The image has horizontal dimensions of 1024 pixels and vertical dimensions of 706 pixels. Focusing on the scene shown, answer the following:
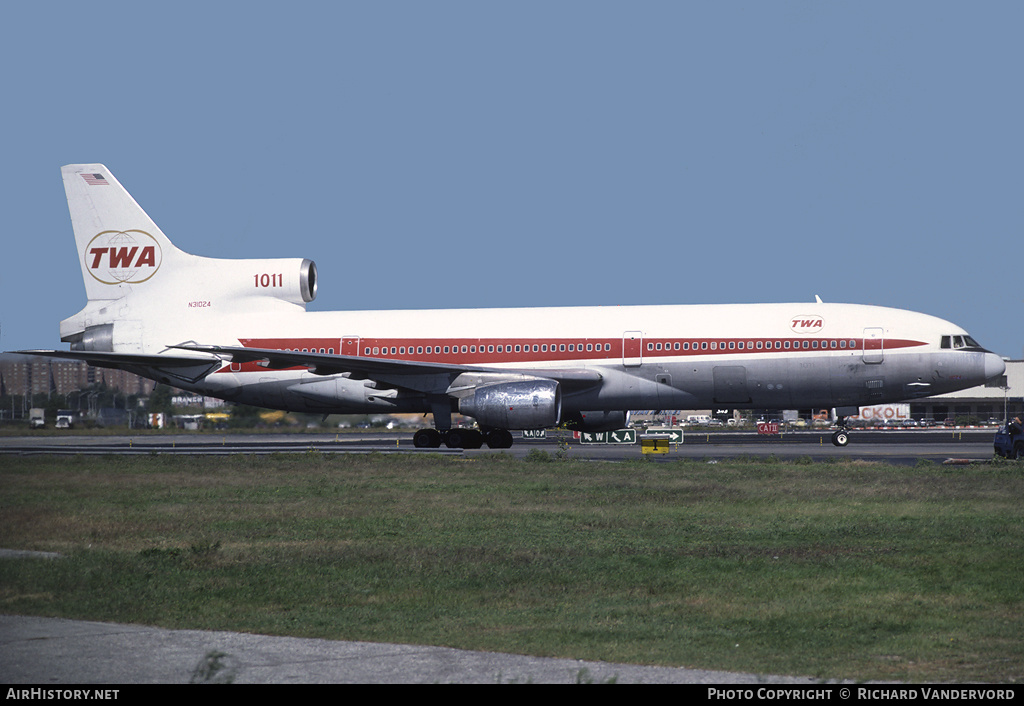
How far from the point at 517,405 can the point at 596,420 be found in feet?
18.6

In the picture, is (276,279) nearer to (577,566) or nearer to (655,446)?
(655,446)

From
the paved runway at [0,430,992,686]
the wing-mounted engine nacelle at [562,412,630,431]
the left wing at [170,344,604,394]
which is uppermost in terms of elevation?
the left wing at [170,344,604,394]

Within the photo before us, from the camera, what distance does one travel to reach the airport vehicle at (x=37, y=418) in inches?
1173

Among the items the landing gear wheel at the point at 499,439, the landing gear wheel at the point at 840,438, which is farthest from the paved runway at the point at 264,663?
the landing gear wheel at the point at 840,438

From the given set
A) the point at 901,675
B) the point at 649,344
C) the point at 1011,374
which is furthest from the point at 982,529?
the point at 1011,374

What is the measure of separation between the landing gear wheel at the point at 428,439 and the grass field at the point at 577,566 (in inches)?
540

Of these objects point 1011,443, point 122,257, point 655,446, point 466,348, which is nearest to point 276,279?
point 122,257

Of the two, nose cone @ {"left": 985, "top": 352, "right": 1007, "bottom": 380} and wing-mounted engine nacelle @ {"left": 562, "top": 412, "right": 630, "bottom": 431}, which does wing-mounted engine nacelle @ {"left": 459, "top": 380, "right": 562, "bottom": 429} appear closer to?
wing-mounted engine nacelle @ {"left": 562, "top": 412, "right": 630, "bottom": 431}

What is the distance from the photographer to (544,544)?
12.9m

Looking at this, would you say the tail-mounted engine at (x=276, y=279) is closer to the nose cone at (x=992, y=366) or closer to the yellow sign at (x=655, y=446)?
the yellow sign at (x=655, y=446)

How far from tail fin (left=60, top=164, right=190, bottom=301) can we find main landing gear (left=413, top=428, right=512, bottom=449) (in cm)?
1137

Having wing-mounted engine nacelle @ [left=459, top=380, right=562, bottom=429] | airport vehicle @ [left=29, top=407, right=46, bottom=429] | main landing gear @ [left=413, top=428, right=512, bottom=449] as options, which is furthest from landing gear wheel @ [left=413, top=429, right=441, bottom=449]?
airport vehicle @ [left=29, top=407, right=46, bottom=429]

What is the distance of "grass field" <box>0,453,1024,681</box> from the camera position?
806 centimetres

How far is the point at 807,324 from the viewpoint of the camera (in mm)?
31875
